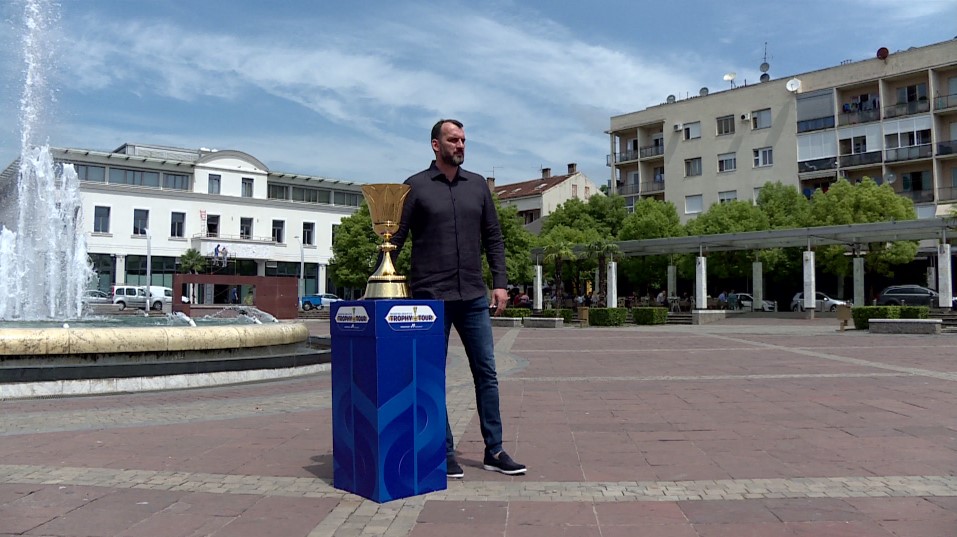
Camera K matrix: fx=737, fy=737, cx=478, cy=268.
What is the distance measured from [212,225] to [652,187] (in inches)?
1293

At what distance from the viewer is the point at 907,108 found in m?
42.1

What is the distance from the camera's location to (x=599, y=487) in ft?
13.7

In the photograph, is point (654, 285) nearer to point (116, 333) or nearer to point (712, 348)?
point (712, 348)

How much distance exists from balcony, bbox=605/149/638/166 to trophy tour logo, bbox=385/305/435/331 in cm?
5549

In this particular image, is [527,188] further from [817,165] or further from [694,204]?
[817,165]

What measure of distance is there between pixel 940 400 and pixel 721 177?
1825 inches

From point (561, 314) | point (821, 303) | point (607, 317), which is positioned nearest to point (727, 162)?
point (821, 303)

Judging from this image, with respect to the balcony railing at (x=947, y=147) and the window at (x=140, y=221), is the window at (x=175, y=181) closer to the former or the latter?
the window at (x=140, y=221)

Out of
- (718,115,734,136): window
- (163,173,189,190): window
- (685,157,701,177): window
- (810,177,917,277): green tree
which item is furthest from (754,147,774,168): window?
(163,173,189,190): window

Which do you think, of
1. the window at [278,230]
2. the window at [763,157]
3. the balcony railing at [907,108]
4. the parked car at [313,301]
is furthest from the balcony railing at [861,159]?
the window at [278,230]

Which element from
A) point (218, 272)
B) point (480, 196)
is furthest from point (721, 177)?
point (480, 196)

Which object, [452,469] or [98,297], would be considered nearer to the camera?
[452,469]

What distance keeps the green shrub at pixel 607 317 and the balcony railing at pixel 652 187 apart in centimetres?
2741

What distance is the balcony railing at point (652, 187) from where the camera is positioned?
182 ft
